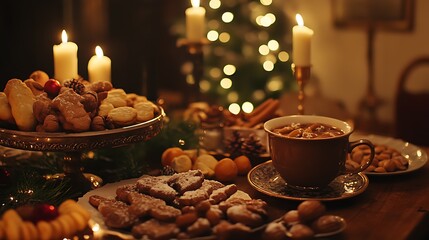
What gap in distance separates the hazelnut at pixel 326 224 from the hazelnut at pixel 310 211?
0.4 inches

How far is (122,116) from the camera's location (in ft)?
4.49

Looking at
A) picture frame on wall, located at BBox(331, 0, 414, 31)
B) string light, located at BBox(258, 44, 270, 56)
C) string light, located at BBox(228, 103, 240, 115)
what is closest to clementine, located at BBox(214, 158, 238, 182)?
string light, located at BBox(228, 103, 240, 115)

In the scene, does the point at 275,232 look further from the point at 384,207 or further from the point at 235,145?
the point at 235,145

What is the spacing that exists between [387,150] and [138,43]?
227 centimetres

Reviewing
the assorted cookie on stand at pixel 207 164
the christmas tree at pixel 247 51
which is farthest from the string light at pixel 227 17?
the assorted cookie on stand at pixel 207 164

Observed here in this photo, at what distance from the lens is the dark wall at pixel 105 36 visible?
2865mm

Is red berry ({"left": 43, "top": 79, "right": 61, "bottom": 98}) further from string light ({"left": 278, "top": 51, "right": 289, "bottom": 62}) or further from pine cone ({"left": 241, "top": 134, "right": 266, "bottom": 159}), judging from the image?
string light ({"left": 278, "top": 51, "right": 289, "bottom": 62})

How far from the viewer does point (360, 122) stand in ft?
12.9

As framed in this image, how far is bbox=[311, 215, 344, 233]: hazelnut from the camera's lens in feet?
3.66

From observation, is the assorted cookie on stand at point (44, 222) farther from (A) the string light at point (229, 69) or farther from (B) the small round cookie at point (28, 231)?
(A) the string light at point (229, 69)

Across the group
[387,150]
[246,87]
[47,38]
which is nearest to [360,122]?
[246,87]

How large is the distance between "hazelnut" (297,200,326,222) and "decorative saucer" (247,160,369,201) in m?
0.13

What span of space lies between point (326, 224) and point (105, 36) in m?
2.55

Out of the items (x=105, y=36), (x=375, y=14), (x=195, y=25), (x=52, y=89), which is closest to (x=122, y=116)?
(x=52, y=89)
